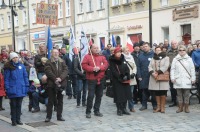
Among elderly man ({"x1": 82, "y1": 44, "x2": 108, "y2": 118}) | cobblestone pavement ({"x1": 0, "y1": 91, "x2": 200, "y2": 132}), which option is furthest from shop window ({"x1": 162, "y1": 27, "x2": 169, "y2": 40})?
elderly man ({"x1": 82, "y1": 44, "x2": 108, "y2": 118})

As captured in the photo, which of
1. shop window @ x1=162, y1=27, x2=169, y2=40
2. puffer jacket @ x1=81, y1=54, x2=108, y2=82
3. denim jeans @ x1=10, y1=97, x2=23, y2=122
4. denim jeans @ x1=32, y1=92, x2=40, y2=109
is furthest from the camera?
shop window @ x1=162, y1=27, x2=169, y2=40

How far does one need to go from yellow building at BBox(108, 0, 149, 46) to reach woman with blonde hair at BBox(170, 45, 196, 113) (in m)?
16.6

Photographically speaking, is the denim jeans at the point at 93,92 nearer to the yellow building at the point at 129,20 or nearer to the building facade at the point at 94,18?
the yellow building at the point at 129,20

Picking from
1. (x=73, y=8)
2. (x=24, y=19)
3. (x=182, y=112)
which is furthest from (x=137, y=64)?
(x=24, y=19)

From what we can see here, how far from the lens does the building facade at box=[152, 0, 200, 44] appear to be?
23.6 m

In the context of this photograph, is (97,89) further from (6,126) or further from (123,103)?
(6,126)

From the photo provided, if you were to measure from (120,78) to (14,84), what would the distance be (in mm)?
2851

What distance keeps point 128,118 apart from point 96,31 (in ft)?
76.9

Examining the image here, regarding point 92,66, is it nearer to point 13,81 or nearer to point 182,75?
point 13,81

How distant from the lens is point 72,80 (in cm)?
1383

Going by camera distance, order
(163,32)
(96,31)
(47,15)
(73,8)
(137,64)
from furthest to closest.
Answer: (73,8) < (96,31) < (163,32) < (47,15) < (137,64)

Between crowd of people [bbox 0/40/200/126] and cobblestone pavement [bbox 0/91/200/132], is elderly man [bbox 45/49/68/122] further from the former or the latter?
cobblestone pavement [bbox 0/91/200/132]

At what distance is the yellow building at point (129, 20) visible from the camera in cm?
2769

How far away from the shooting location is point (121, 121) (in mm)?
9812
